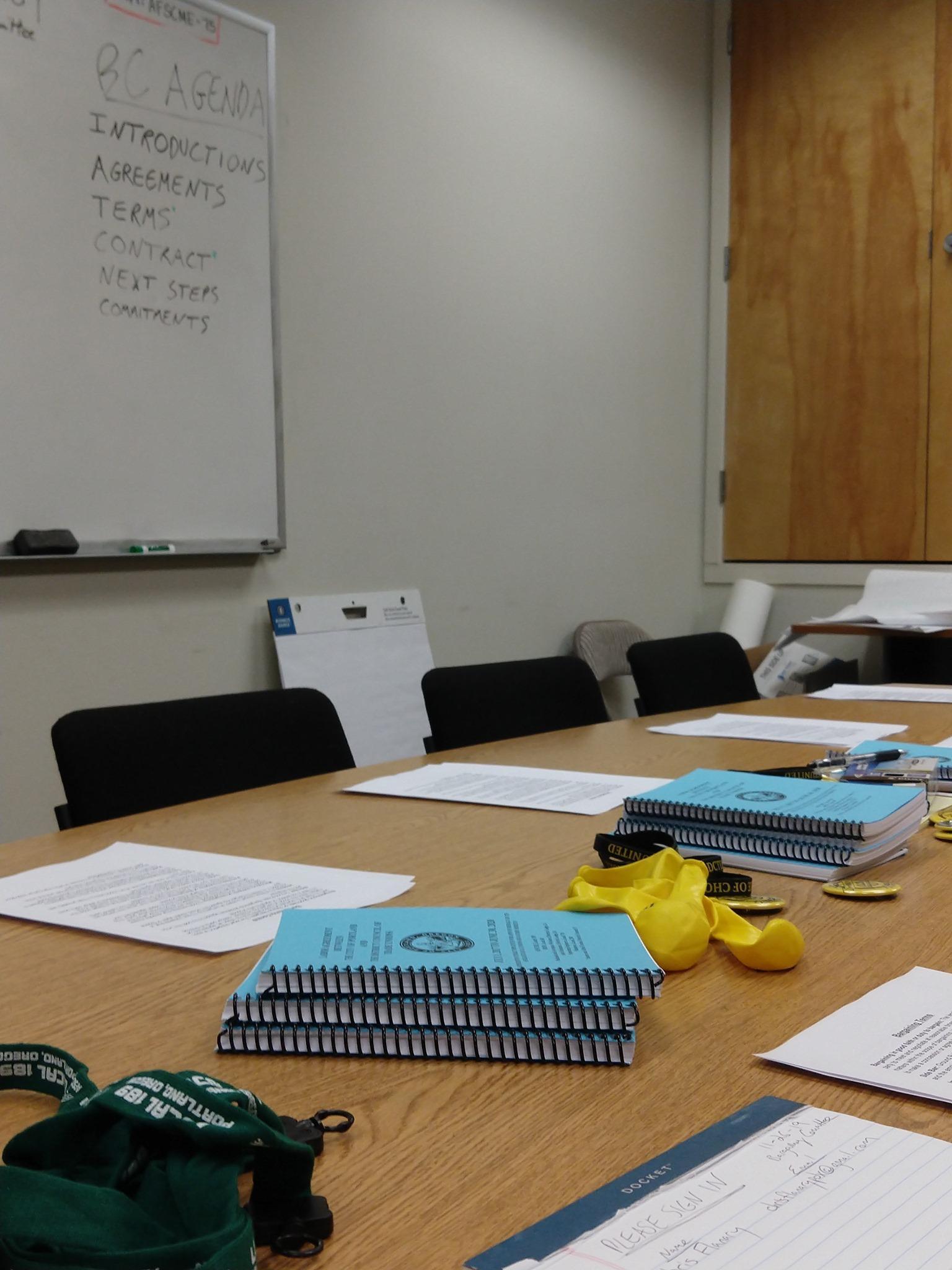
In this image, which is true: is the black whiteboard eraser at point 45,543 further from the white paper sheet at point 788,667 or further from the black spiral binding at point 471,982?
the white paper sheet at point 788,667

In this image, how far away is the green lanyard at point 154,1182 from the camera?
19.6 inches

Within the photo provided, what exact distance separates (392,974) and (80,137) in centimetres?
270

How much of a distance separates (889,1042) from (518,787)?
0.93 meters

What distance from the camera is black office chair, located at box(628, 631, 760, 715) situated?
2.70 metres

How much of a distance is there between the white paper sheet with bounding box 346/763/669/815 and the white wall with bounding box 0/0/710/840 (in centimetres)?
147

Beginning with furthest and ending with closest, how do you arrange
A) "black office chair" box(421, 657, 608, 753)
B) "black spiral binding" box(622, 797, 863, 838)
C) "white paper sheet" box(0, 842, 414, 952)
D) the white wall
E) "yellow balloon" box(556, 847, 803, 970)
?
the white wall
"black office chair" box(421, 657, 608, 753)
"black spiral binding" box(622, 797, 863, 838)
"white paper sheet" box(0, 842, 414, 952)
"yellow balloon" box(556, 847, 803, 970)

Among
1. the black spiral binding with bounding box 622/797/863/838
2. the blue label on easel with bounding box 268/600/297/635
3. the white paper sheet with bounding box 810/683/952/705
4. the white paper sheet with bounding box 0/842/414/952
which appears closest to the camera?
the white paper sheet with bounding box 0/842/414/952

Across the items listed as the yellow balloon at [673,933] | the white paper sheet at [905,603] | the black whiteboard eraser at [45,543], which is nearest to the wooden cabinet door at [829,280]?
the white paper sheet at [905,603]

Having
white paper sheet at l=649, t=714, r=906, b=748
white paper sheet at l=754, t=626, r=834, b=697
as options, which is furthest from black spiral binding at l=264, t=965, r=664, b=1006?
white paper sheet at l=754, t=626, r=834, b=697

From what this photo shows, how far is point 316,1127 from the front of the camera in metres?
0.66

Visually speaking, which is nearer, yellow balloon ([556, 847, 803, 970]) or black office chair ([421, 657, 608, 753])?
yellow balloon ([556, 847, 803, 970])

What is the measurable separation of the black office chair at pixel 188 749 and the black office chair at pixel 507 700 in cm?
29

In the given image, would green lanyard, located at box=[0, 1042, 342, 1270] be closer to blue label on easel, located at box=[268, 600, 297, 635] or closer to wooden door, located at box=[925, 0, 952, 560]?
blue label on easel, located at box=[268, 600, 297, 635]

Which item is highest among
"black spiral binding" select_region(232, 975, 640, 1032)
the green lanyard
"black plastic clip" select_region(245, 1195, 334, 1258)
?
the green lanyard
